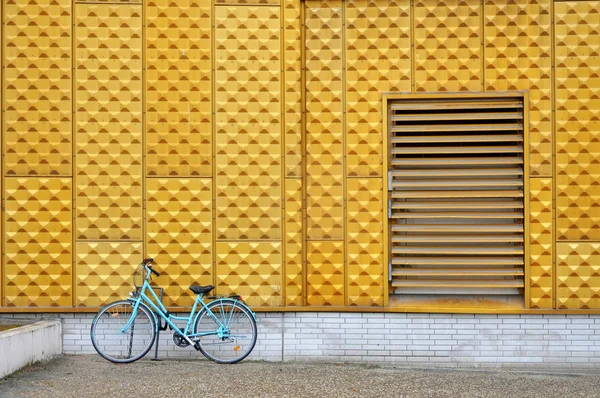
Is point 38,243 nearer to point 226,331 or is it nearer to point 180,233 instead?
point 180,233

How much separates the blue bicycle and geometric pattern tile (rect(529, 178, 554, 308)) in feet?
10.5

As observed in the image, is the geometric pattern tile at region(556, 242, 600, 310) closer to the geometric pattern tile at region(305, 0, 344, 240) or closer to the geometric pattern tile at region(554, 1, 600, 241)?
the geometric pattern tile at region(554, 1, 600, 241)

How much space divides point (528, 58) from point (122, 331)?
5505mm

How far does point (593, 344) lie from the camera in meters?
9.11

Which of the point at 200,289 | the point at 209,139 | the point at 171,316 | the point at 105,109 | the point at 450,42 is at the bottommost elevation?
the point at 171,316

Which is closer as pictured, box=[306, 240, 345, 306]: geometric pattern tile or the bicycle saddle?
the bicycle saddle

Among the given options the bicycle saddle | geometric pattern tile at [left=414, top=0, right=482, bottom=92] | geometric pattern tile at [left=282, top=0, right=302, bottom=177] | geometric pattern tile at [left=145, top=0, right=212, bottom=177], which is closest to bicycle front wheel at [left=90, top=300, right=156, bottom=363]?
the bicycle saddle

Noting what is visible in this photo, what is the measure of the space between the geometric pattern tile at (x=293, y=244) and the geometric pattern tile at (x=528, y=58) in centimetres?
251

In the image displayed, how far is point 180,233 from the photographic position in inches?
364

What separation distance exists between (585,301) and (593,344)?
494 mm

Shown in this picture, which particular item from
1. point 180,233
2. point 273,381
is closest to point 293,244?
point 180,233

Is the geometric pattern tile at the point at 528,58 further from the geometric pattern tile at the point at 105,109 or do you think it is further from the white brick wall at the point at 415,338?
the geometric pattern tile at the point at 105,109

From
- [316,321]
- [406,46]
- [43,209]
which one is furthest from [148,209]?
[406,46]

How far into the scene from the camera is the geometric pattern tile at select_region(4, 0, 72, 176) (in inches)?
364
